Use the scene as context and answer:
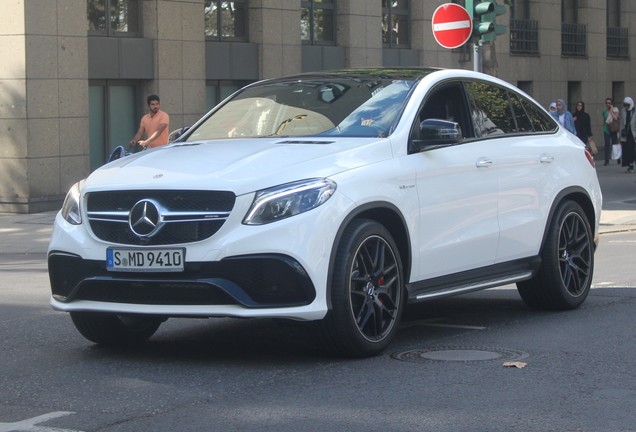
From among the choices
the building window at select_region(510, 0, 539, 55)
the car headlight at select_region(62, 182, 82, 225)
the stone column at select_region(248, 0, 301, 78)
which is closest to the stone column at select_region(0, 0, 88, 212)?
the stone column at select_region(248, 0, 301, 78)

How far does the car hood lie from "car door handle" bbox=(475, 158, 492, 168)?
3.05ft

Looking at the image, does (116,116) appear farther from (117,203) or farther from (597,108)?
(597,108)

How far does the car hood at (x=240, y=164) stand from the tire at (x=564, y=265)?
2022 millimetres

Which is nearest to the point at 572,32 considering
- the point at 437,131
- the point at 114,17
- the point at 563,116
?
the point at 563,116

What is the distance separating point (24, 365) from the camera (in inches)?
303

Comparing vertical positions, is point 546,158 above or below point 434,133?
below

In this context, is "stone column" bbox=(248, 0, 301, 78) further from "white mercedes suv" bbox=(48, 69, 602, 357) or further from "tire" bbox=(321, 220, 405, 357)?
"tire" bbox=(321, 220, 405, 357)

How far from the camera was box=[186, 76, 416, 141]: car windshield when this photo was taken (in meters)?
8.38

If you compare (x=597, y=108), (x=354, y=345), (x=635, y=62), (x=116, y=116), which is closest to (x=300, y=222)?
(x=354, y=345)

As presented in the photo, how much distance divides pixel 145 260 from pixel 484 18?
11221 millimetres

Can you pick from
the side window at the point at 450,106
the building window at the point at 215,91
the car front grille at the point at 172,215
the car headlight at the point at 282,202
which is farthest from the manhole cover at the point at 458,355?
the building window at the point at 215,91

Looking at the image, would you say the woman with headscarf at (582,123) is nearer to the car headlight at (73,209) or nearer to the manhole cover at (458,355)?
the manhole cover at (458,355)

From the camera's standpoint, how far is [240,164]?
752 cm

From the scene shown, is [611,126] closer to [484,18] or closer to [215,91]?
[215,91]
